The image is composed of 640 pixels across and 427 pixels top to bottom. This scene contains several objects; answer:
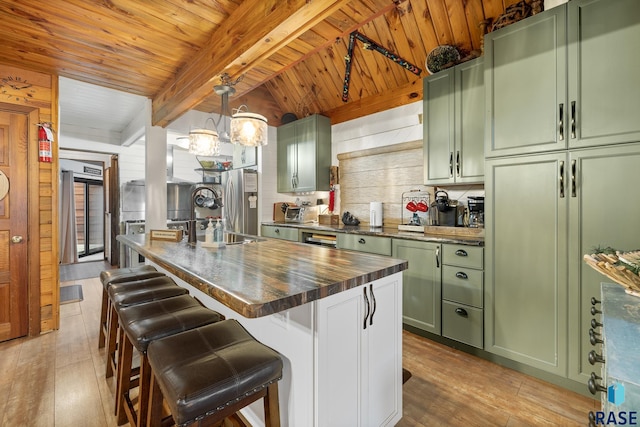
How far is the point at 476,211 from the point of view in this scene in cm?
263

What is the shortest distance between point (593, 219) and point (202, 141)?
270cm

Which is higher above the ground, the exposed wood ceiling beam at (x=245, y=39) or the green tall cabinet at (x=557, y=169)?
the exposed wood ceiling beam at (x=245, y=39)

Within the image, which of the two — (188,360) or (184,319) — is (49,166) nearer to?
(184,319)

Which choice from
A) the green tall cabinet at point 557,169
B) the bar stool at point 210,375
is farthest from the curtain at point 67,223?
the green tall cabinet at point 557,169

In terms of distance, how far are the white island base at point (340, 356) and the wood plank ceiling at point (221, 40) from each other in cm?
153

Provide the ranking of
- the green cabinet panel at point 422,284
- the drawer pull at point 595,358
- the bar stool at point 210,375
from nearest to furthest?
the drawer pull at point 595,358, the bar stool at point 210,375, the green cabinet panel at point 422,284

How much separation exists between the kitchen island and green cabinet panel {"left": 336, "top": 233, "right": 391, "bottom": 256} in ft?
3.86

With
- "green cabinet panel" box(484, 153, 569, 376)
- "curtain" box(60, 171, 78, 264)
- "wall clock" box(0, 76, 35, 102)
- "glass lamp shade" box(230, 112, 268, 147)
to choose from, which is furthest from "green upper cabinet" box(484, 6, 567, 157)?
"curtain" box(60, 171, 78, 264)

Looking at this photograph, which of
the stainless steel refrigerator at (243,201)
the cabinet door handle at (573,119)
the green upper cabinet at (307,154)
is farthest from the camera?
the stainless steel refrigerator at (243,201)

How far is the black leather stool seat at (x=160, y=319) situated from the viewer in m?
1.32

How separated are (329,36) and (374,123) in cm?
182

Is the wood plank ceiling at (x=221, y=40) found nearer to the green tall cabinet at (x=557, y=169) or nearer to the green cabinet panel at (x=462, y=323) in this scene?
the green tall cabinet at (x=557, y=169)

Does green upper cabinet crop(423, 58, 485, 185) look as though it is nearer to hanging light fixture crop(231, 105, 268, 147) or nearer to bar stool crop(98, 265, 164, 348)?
hanging light fixture crop(231, 105, 268, 147)

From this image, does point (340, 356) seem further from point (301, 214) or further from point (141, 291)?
point (301, 214)
